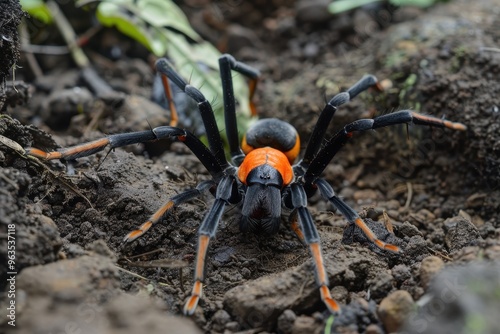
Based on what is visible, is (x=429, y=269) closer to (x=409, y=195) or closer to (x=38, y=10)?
(x=409, y=195)

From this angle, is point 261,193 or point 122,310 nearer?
point 122,310

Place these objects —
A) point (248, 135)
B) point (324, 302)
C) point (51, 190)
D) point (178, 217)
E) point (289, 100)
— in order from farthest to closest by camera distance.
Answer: point (289, 100) < point (248, 135) < point (178, 217) < point (51, 190) < point (324, 302)

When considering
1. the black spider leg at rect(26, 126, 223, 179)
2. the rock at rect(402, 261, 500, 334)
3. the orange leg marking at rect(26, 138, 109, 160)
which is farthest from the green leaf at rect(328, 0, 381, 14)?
the rock at rect(402, 261, 500, 334)

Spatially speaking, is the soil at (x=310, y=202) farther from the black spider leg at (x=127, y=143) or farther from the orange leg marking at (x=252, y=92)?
the orange leg marking at (x=252, y=92)

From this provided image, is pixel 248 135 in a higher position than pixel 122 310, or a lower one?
higher

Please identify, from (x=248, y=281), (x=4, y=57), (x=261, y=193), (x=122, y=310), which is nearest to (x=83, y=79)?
(x=4, y=57)

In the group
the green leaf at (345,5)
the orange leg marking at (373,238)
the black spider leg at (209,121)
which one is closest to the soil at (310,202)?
the orange leg marking at (373,238)

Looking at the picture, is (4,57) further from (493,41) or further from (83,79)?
(493,41)
